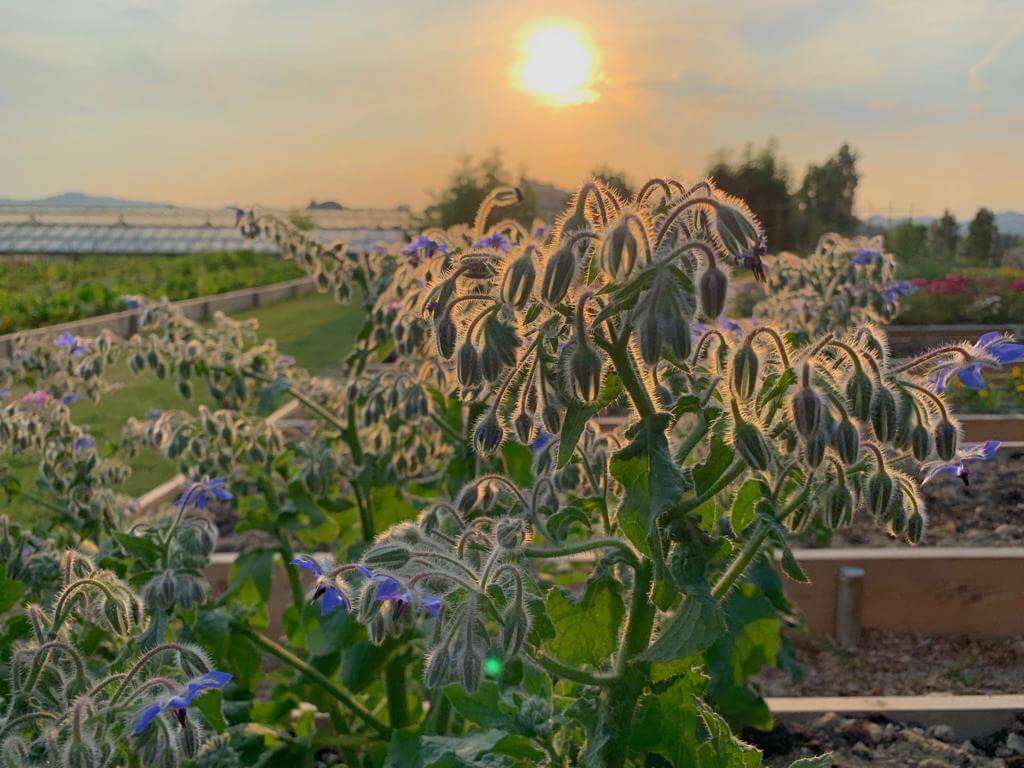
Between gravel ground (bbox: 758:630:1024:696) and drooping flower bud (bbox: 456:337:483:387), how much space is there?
2212 millimetres

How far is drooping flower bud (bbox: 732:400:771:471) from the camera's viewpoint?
46.5 inches

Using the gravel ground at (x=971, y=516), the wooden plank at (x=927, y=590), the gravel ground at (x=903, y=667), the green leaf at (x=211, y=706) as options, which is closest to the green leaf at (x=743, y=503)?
the green leaf at (x=211, y=706)

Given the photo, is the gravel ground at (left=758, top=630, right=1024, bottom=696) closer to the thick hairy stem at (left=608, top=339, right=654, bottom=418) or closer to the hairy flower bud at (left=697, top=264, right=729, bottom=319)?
the thick hairy stem at (left=608, top=339, right=654, bottom=418)

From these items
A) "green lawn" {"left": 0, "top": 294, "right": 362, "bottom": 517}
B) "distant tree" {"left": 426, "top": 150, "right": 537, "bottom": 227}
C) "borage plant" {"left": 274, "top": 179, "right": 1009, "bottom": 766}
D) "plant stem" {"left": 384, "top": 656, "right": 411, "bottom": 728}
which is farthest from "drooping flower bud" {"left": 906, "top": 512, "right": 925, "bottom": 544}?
"distant tree" {"left": 426, "top": 150, "right": 537, "bottom": 227}

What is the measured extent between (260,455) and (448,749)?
153cm

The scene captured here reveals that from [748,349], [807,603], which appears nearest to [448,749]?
[748,349]

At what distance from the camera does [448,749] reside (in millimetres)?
1497

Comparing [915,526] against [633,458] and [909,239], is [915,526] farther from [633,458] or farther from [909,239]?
[909,239]

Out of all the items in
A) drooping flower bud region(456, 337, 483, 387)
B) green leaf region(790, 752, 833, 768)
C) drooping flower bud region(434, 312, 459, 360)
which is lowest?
green leaf region(790, 752, 833, 768)

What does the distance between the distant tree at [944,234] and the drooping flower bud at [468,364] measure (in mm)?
20825

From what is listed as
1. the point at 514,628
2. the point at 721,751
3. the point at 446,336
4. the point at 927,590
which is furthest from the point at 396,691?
the point at 927,590

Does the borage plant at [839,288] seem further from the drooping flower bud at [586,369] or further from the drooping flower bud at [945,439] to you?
the drooping flower bud at [586,369]

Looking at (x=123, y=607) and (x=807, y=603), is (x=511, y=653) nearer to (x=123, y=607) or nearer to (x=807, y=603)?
(x=123, y=607)

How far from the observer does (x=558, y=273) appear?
3.69 ft
